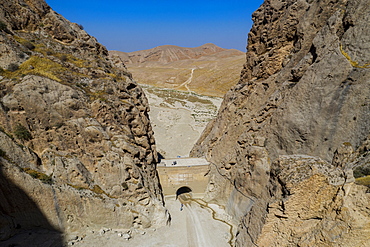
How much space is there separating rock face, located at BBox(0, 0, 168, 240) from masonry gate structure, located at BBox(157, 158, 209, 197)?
1.91 m

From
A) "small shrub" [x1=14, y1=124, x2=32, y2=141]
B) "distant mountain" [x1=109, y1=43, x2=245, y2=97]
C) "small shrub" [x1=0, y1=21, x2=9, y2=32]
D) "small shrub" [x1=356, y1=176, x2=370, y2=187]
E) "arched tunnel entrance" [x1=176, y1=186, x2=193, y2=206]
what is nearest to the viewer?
"small shrub" [x1=356, y1=176, x2=370, y2=187]

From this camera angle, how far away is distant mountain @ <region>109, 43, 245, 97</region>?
93.4 m

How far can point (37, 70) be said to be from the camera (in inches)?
683

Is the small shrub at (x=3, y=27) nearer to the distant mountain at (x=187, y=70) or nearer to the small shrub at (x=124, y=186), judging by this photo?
the small shrub at (x=124, y=186)

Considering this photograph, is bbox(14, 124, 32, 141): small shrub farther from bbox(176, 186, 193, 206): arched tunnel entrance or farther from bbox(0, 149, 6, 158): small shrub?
bbox(176, 186, 193, 206): arched tunnel entrance

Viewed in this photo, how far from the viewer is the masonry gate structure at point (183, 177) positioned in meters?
22.2

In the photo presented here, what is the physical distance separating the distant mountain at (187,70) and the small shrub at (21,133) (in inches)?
2929

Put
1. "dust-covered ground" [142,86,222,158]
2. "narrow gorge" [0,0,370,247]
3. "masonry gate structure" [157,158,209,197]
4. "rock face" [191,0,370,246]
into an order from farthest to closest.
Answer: "dust-covered ground" [142,86,222,158]
"masonry gate structure" [157,158,209,197]
"narrow gorge" [0,0,370,247]
"rock face" [191,0,370,246]

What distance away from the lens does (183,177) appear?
2253 centimetres

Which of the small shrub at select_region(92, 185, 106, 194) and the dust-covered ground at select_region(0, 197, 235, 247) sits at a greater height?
the small shrub at select_region(92, 185, 106, 194)

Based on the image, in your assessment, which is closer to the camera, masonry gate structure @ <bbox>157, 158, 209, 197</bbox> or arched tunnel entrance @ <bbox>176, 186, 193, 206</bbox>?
masonry gate structure @ <bbox>157, 158, 209, 197</bbox>

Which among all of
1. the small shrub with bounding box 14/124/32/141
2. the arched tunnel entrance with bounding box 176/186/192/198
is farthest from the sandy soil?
the small shrub with bounding box 14/124/32/141

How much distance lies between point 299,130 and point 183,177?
12.2 m

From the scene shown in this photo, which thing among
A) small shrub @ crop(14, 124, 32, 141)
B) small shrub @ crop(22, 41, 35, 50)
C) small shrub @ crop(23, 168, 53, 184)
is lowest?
small shrub @ crop(23, 168, 53, 184)
